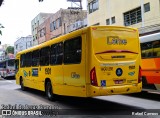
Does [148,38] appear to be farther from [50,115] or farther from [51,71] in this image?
[50,115]

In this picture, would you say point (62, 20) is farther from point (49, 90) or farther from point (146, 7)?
point (49, 90)

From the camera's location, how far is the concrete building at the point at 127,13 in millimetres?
24625

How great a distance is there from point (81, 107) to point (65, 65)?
5.92 ft

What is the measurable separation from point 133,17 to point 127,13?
1.40 metres

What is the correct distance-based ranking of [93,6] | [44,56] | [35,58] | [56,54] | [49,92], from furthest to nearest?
[93,6] < [35,58] < [44,56] < [49,92] < [56,54]

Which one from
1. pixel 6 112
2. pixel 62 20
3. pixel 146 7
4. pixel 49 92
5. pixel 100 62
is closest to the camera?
pixel 100 62

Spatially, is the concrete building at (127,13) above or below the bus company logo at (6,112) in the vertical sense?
above

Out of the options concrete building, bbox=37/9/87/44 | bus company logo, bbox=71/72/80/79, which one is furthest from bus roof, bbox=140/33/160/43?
concrete building, bbox=37/9/87/44

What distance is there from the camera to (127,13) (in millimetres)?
29000

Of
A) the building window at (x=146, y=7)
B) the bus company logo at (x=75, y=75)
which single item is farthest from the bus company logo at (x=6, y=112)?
the building window at (x=146, y=7)

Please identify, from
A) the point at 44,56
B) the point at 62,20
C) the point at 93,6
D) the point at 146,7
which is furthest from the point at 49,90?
the point at 62,20

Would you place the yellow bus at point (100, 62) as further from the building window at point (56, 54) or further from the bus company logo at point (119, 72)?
the building window at point (56, 54)

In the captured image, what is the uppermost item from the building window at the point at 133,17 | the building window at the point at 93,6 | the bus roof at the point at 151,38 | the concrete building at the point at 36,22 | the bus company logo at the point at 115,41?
the concrete building at the point at 36,22

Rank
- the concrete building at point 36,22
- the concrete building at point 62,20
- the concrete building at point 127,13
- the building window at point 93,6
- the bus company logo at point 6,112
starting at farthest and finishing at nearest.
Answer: the concrete building at point 36,22 < the concrete building at point 62,20 < the building window at point 93,6 < the concrete building at point 127,13 < the bus company logo at point 6,112
